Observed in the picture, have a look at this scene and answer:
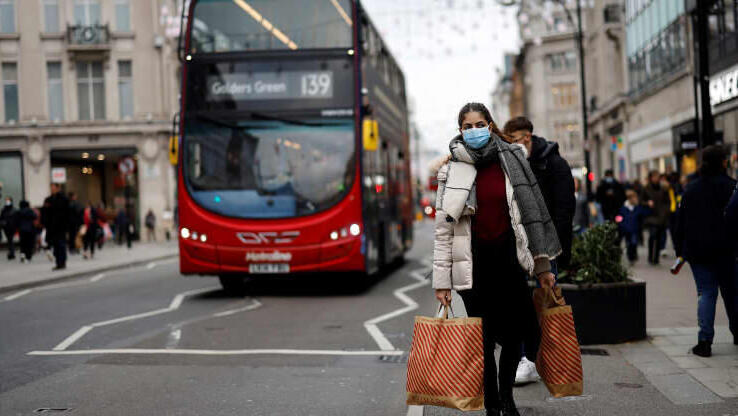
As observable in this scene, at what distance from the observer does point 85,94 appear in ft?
135

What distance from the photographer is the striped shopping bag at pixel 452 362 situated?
457 centimetres

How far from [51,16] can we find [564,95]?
49.2 m

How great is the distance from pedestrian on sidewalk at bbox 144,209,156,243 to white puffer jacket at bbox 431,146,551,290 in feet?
118

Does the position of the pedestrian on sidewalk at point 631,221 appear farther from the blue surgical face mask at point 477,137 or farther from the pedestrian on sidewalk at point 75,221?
the pedestrian on sidewalk at point 75,221

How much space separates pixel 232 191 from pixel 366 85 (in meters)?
2.53

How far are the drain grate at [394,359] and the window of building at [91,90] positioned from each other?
35.8 metres

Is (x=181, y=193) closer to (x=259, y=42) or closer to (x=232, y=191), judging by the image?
(x=232, y=191)

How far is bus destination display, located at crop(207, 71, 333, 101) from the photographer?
1295 centimetres

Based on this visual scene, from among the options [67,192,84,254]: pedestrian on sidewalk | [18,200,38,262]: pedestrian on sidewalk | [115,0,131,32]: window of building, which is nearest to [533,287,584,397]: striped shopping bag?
[18,200,38,262]: pedestrian on sidewalk

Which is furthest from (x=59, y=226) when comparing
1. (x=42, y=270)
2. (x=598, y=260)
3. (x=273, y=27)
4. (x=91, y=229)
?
(x=598, y=260)

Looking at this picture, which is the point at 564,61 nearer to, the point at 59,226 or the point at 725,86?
the point at 725,86

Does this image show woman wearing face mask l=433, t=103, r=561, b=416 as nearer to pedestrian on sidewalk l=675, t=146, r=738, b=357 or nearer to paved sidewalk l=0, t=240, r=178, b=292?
pedestrian on sidewalk l=675, t=146, r=738, b=357

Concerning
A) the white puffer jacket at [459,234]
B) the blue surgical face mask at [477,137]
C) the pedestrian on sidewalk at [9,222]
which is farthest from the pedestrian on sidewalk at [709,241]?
the pedestrian on sidewalk at [9,222]

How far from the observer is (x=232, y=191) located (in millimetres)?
12805
